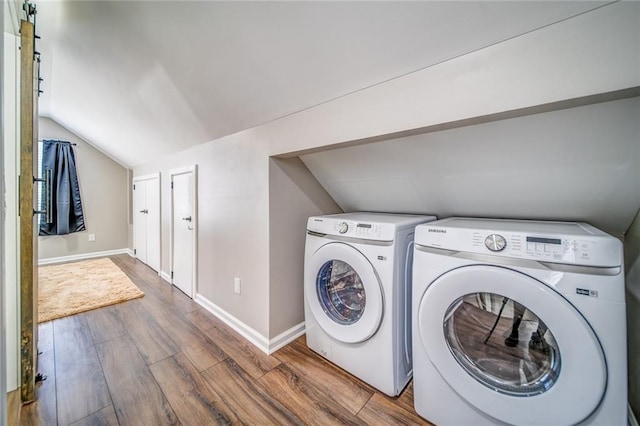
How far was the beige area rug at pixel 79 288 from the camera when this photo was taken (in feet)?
8.01

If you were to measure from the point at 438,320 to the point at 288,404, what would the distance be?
0.91 meters

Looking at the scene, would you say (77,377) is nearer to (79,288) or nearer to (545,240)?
(79,288)

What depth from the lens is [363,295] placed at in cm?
152

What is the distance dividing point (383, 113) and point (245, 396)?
165cm

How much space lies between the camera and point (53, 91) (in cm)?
288

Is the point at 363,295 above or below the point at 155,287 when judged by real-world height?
above

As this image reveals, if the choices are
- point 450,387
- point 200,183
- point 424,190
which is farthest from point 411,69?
point 200,183

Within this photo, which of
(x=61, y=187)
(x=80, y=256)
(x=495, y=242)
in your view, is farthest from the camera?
(x=80, y=256)

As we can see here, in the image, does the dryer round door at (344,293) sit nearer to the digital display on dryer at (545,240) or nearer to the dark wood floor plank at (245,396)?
the dark wood floor plank at (245,396)

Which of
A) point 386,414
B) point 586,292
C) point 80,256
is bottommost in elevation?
point 386,414

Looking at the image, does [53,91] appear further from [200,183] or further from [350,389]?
[350,389]

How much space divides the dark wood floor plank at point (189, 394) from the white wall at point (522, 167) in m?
1.57

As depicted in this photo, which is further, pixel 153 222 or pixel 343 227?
pixel 153 222

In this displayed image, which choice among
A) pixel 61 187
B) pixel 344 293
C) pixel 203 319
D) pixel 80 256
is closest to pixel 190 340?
pixel 203 319
